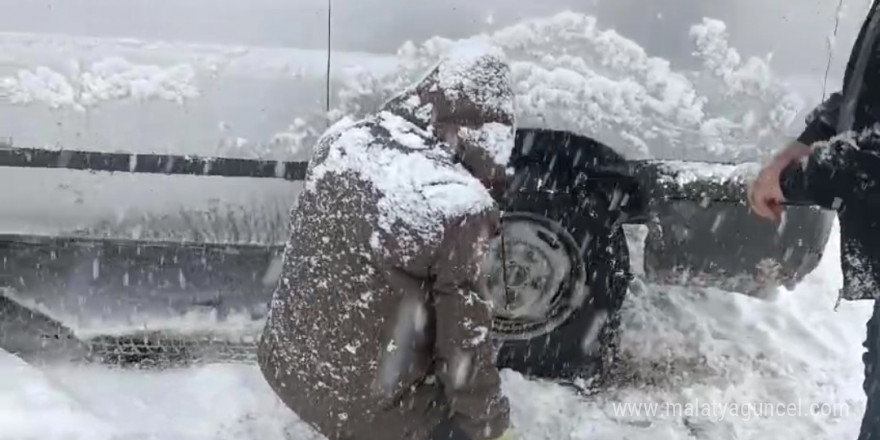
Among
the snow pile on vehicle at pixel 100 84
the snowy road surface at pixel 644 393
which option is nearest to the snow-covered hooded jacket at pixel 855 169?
the snowy road surface at pixel 644 393

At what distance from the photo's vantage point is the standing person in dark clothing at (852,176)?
2.51 metres

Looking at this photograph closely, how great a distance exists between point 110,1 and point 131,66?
225 millimetres

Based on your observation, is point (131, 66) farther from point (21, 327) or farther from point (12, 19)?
point (21, 327)

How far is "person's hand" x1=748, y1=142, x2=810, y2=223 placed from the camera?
9.00 ft

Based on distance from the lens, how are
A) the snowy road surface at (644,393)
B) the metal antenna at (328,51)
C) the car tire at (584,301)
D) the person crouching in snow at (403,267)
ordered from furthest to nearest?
A: the car tire at (584,301)
the snowy road surface at (644,393)
the metal antenna at (328,51)
the person crouching in snow at (403,267)

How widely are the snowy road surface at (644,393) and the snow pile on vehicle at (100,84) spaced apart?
1090 millimetres

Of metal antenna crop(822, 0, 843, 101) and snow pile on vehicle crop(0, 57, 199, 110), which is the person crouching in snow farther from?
metal antenna crop(822, 0, 843, 101)

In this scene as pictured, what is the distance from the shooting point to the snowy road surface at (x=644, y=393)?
359 centimetres

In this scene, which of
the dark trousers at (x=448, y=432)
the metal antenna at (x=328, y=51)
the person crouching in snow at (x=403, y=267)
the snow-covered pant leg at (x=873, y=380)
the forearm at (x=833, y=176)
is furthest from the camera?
the metal antenna at (x=328, y=51)

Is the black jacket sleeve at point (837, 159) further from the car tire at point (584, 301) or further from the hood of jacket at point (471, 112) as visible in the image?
the car tire at point (584, 301)

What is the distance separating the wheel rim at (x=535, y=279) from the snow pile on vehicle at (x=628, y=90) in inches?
18.7

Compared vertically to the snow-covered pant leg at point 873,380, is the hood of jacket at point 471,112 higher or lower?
higher

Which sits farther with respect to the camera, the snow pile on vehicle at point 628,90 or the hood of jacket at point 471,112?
the snow pile on vehicle at point 628,90

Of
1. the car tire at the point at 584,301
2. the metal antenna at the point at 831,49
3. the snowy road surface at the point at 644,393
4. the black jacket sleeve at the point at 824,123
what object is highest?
the metal antenna at the point at 831,49
